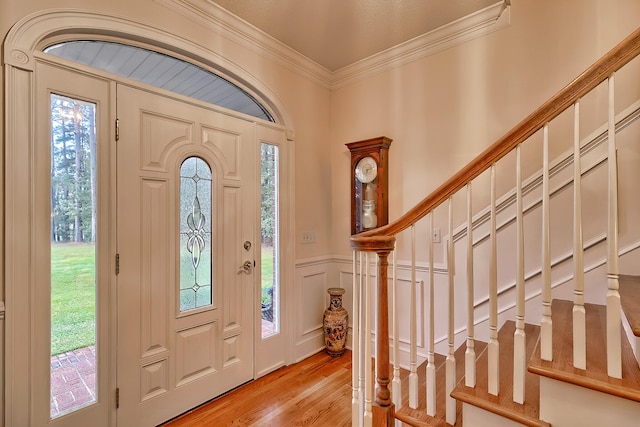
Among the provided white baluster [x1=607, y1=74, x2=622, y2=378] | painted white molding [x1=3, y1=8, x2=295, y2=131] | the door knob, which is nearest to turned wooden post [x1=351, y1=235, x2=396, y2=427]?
white baluster [x1=607, y1=74, x2=622, y2=378]

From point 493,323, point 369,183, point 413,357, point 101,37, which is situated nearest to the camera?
point 493,323

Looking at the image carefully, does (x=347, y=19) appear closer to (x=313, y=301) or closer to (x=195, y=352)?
(x=313, y=301)

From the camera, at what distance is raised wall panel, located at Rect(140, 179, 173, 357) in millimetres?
1832

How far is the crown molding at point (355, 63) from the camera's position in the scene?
210cm

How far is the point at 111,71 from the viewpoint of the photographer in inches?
70.0

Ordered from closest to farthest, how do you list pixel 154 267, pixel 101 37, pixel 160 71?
pixel 101 37
pixel 154 267
pixel 160 71

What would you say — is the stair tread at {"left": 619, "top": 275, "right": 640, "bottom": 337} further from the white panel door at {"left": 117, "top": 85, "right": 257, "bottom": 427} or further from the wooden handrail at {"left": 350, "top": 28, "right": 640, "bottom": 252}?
the white panel door at {"left": 117, "top": 85, "right": 257, "bottom": 427}

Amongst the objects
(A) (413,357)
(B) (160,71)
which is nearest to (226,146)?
(B) (160,71)

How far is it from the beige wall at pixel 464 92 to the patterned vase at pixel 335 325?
480 mm

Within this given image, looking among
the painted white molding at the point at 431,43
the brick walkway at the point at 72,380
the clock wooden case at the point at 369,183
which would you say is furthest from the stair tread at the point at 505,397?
the painted white molding at the point at 431,43

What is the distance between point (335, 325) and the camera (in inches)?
110

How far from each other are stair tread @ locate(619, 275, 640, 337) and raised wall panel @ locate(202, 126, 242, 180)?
223 centimetres

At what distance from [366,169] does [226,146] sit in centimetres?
122

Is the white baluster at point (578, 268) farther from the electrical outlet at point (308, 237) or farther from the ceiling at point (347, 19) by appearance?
the electrical outlet at point (308, 237)
